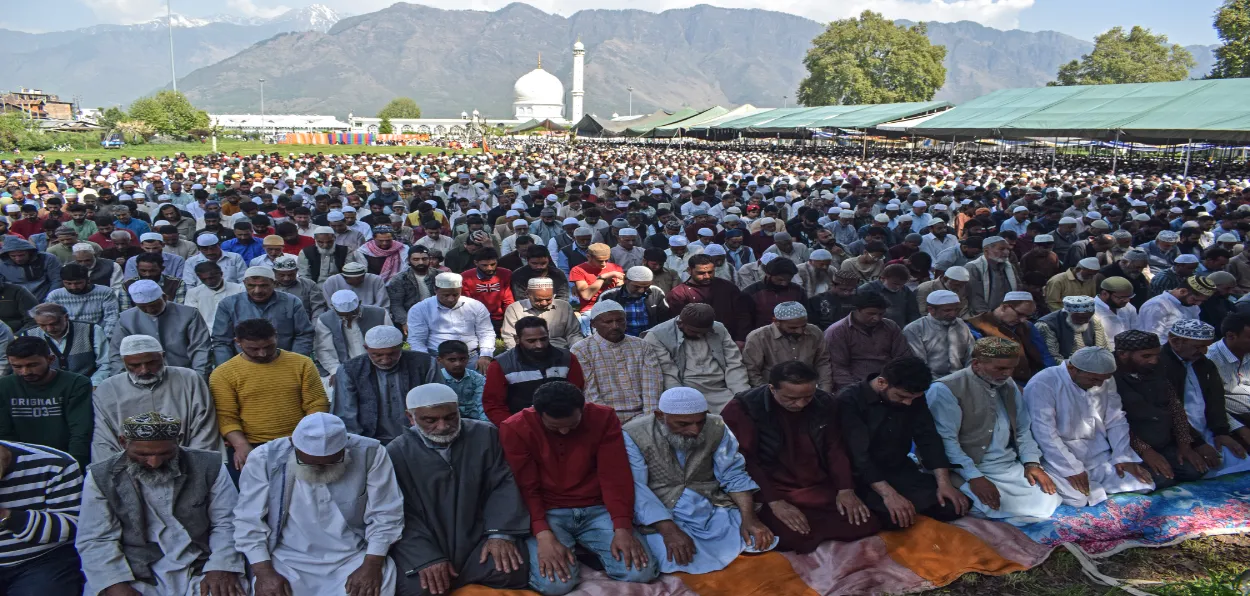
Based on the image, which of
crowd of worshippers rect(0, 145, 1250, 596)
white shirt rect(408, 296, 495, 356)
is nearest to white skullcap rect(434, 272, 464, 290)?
crowd of worshippers rect(0, 145, 1250, 596)

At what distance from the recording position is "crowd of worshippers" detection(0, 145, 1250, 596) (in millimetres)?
3291

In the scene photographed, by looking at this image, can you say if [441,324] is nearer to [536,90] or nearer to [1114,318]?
[1114,318]

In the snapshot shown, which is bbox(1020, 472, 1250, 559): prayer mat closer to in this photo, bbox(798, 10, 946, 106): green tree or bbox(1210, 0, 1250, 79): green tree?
bbox(1210, 0, 1250, 79): green tree

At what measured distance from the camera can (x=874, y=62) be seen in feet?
191

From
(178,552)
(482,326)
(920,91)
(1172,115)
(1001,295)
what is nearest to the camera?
(178,552)

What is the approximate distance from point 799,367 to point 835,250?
4.51 meters

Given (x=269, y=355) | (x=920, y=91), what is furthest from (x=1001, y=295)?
(x=920, y=91)

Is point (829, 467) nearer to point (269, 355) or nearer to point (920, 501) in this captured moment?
point (920, 501)

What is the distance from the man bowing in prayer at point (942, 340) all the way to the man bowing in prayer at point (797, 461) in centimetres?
148

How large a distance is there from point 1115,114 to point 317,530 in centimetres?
2355

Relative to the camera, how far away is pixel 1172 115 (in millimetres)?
19688

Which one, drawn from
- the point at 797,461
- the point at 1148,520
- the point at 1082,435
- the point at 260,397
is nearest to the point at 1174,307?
the point at 1082,435

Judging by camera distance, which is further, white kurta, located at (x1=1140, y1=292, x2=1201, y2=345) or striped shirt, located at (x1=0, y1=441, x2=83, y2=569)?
white kurta, located at (x1=1140, y1=292, x2=1201, y2=345)

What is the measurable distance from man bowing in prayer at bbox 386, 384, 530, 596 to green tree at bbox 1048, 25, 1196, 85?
209 ft
